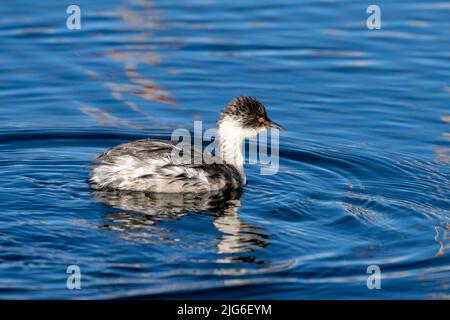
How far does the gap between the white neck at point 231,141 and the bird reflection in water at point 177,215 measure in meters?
0.59

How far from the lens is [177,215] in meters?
10.5

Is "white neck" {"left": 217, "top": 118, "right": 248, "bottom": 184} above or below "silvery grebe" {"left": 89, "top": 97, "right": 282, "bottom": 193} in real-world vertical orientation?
above

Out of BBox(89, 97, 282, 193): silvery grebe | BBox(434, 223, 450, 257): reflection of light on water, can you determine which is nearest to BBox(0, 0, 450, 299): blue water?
BBox(434, 223, 450, 257): reflection of light on water

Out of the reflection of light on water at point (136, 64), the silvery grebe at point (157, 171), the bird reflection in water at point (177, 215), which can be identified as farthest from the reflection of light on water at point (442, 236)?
the reflection of light on water at point (136, 64)

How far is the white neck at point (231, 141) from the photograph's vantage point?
12.0 m

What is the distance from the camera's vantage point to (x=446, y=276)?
938 centimetres

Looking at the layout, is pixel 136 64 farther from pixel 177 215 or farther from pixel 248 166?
pixel 177 215

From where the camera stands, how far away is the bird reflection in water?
9773mm

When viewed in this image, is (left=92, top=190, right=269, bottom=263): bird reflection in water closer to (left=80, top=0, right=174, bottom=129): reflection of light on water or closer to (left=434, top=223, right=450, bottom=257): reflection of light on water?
(left=434, top=223, right=450, bottom=257): reflection of light on water

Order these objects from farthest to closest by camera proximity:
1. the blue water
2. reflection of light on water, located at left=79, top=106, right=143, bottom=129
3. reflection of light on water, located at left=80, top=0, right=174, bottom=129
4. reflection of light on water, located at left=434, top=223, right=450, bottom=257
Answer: reflection of light on water, located at left=80, top=0, right=174, bottom=129 → reflection of light on water, located at left=79, top=106, right=143, bottom=129 → reflection of light on water, located at left=434, top=223, right=450, bottom=257 → the blue water

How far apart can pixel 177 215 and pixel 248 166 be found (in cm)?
231

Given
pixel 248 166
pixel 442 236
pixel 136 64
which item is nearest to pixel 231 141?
pixel 248 166

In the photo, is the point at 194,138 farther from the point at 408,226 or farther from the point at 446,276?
the point at 446,276

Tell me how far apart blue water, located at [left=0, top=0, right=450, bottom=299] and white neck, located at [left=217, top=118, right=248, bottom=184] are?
0.28m
